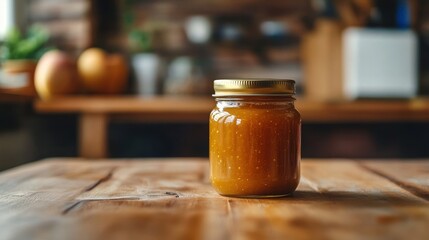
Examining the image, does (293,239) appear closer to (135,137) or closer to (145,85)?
(145,85)

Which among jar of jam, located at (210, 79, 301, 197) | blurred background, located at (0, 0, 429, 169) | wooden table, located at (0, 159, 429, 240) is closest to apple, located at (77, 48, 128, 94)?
blurred background, located at (0, 0, 429, 169)

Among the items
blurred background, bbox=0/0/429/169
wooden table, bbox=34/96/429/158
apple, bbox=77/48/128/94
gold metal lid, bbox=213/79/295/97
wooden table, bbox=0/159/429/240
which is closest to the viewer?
wooden table, bbox=0/159/429/240

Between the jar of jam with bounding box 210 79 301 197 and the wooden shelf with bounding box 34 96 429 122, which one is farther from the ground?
the jar of jam with bounding box 210 79 301 197

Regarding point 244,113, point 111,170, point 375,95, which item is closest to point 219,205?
point 244,113

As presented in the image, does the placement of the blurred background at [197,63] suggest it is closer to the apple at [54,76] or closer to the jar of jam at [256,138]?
the apple at [54,76]

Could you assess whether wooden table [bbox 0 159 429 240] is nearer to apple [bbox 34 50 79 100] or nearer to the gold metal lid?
the gold metal lid

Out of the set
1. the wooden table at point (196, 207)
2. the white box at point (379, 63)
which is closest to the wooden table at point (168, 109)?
the white box at point (379, 63)

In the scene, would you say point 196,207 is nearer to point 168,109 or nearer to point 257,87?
point 257,87
